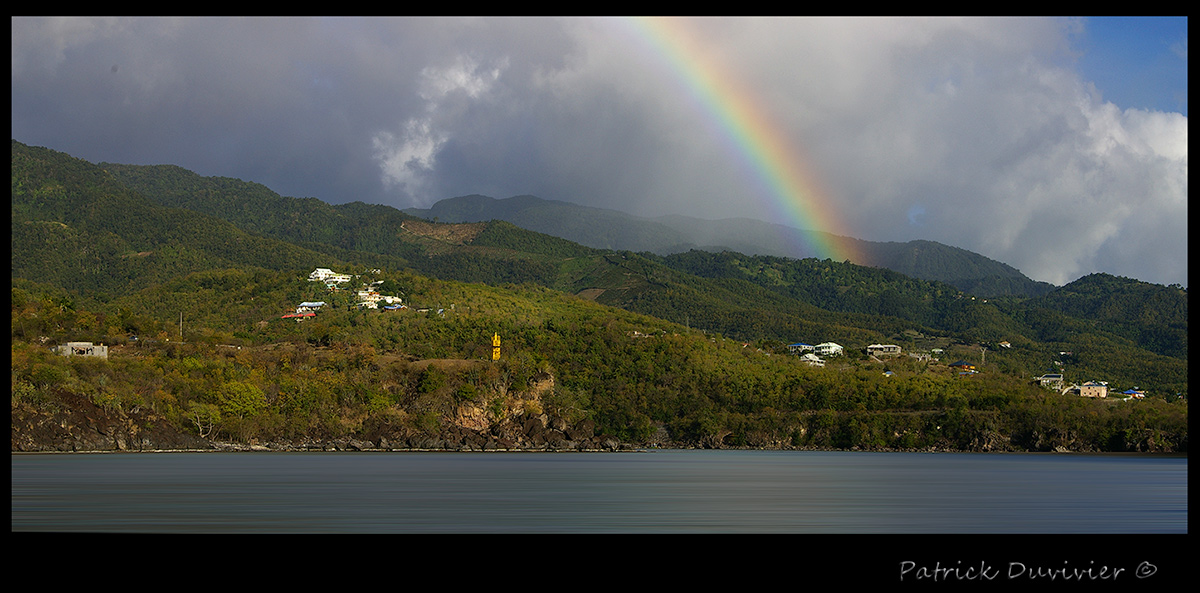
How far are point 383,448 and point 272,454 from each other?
13.6 m

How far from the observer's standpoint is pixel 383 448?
107 m

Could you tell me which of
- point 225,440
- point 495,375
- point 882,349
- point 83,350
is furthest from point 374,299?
point 882,349

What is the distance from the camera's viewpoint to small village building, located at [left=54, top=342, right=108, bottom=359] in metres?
101

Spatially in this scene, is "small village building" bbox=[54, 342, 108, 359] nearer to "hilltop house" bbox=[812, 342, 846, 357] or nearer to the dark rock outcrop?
the dark rock outcrop

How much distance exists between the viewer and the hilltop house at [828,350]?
493ft

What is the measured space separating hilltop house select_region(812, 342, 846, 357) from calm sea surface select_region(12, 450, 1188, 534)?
71.8 m

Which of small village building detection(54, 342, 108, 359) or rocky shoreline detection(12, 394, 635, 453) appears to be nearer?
rocky shoreline detection(12, 394, 635, 453)

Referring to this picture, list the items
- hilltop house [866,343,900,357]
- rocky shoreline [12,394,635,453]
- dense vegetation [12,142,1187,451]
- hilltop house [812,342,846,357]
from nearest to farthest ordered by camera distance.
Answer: rocky shoreline [12,394,635,453]
dense vegetation [12,142,1187,451]
hilltop house [812,342,846,357]
hilltop house [866,343,900,357]

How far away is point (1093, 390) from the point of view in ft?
422

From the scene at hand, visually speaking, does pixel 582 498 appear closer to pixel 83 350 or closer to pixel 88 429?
pixel 88 429

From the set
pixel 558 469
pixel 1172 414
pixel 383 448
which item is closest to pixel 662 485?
pixel 558 469

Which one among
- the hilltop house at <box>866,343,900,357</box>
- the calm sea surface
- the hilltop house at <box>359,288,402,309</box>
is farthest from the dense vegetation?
the calm sea surface

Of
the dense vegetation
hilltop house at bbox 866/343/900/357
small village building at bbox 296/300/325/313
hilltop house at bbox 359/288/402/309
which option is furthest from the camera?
hilltop house at bbox 866/343/900/357
